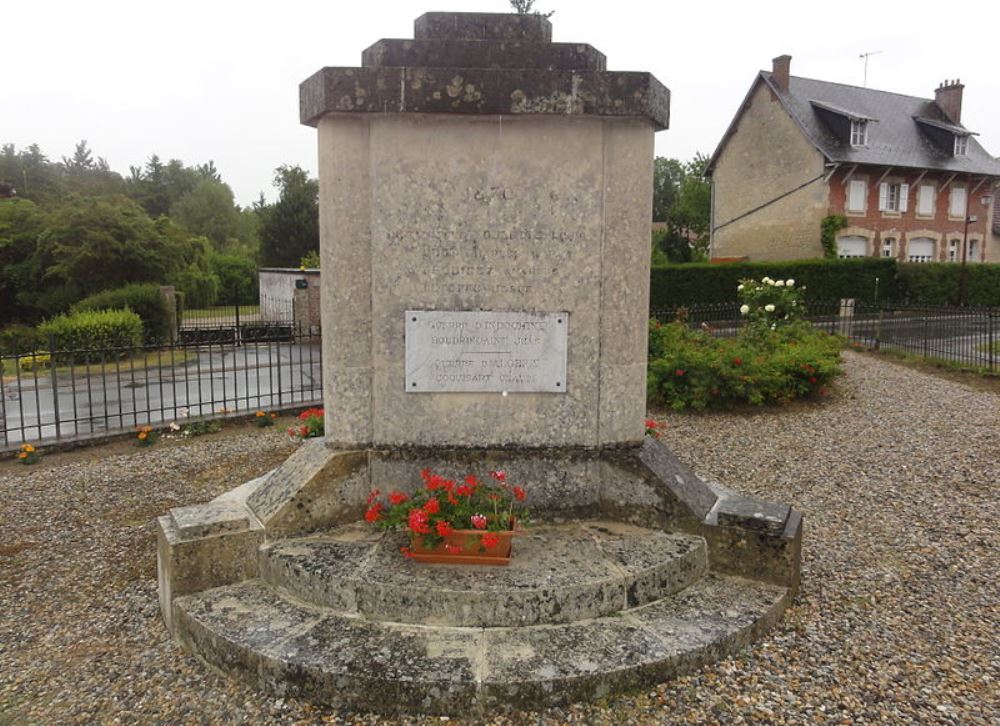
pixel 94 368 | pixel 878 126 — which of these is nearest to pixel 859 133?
pixel 878 126

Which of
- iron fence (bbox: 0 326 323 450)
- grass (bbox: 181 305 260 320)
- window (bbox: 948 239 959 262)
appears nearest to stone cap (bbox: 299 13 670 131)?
iron fence (bbox: 0 326 323 450)

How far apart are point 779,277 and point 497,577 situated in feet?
79.3

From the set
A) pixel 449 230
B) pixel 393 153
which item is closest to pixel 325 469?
pixel 449 230

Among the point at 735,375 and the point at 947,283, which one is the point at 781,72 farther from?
the point at 735,375

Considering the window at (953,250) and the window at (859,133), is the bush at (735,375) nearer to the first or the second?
the window at (859,133)

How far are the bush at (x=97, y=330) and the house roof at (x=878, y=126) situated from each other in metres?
25.1

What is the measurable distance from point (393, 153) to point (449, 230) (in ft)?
1.67

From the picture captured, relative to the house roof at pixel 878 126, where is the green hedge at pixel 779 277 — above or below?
below

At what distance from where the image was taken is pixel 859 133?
2950 centimetres

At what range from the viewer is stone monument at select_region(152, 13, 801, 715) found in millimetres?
3652

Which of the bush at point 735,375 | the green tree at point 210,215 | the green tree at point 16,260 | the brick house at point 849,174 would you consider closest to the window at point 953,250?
the brick house at point 849,174

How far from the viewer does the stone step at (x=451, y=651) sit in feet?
9.52

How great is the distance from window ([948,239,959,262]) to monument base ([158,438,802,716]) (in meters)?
35.6

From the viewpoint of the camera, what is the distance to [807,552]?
4656 mm
